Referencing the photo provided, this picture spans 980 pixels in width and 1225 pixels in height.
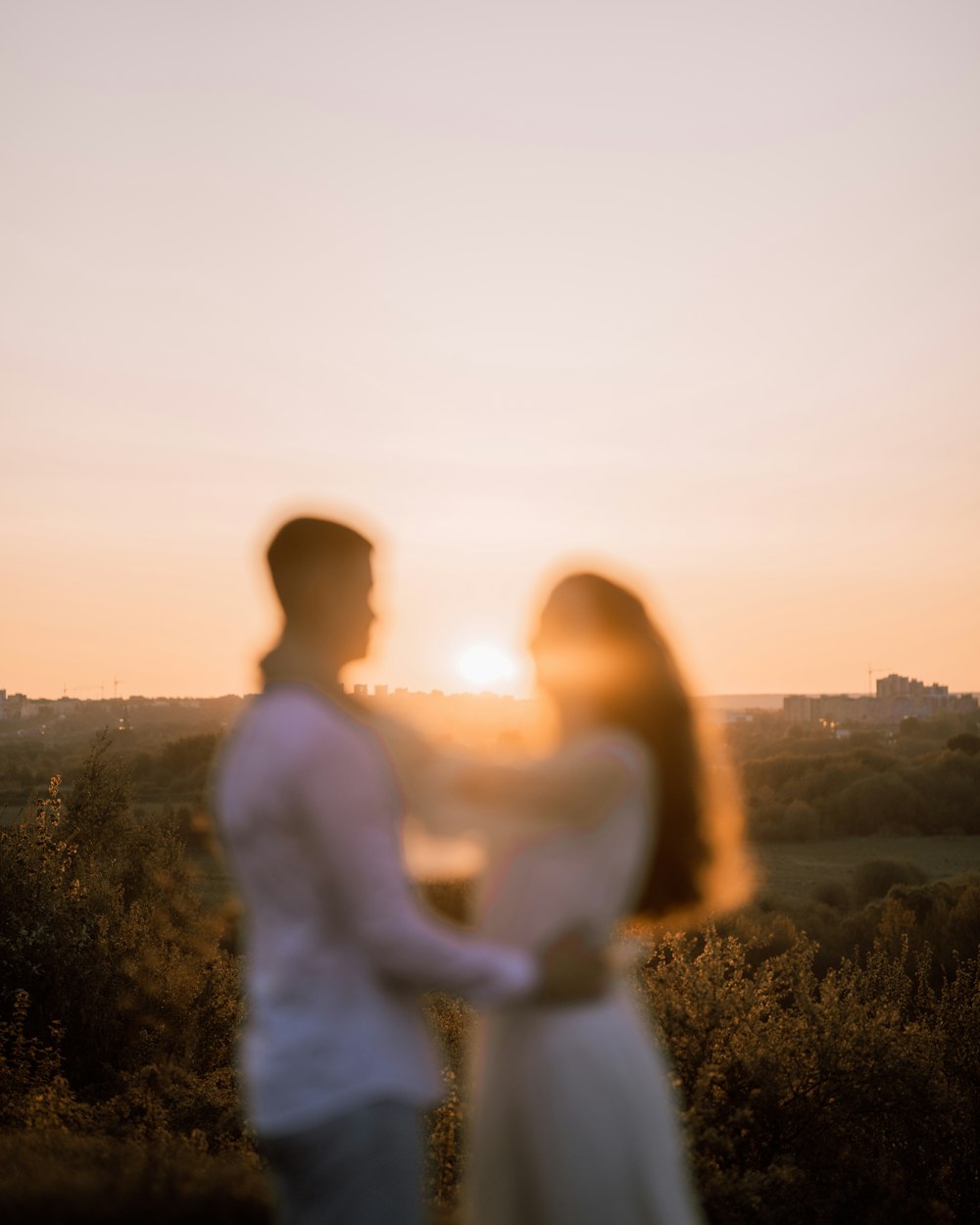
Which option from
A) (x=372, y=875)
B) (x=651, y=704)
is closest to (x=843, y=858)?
(x=651, y=704)

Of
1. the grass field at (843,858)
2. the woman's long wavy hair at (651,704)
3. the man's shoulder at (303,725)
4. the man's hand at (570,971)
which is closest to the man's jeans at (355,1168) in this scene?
the man's hand at (570,971)

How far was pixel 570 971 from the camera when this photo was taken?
125 inches

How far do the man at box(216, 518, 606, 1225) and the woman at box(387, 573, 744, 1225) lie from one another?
10.4 inches

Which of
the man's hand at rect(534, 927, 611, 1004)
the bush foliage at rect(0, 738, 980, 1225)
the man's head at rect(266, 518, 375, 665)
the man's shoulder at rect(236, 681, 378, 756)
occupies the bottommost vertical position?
the bush foliage at rect(0, 738, 980, 1225)

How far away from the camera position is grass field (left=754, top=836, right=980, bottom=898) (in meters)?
73.1

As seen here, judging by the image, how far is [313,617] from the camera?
10.7 feet

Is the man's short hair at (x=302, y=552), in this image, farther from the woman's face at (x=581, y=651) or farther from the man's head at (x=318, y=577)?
the woman's face at (x=581, y=651)

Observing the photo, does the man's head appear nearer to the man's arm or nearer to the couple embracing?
the couple embracing

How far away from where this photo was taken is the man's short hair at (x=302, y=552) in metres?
3.25

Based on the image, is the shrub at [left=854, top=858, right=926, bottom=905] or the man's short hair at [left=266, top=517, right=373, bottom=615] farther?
the shrub at [left=854, top=858, right=926, bottom=905]

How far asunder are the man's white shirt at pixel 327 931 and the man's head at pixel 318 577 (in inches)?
10.2

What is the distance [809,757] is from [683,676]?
11082 centimetres

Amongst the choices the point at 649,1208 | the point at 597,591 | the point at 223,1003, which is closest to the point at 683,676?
the point at 597,591

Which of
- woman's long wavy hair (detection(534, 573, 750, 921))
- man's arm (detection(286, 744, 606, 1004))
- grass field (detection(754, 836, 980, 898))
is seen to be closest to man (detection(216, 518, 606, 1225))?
man's arm (detection(286, 744, 606, 1004))
